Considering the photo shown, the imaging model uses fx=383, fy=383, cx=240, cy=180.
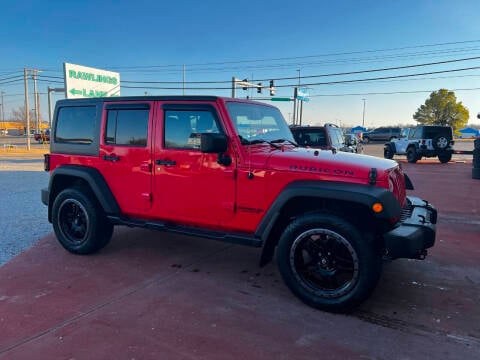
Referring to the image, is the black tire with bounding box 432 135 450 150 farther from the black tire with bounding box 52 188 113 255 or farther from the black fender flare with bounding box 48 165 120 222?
the black fender flare with bounding box 48 165 120 222

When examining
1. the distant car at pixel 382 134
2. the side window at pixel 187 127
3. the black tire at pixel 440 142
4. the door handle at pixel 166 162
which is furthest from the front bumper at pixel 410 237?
the distant car at pixel 382 134

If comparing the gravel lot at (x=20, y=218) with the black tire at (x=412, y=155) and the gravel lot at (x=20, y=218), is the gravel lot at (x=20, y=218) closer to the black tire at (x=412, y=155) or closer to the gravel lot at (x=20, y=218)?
the gravel lot at (x=20, y=218)

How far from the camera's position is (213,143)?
3732 millimetres

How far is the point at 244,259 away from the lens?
5.03m

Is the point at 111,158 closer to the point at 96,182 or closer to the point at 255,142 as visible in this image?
the point at 96,182

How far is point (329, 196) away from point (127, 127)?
262 centimetres

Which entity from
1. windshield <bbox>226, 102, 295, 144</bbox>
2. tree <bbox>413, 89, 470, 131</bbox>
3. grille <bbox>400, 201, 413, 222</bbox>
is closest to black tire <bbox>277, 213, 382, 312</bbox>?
grille <bbox>400, 201, 413, 222</bbox>

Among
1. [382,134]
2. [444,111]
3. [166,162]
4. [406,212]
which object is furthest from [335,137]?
[444,111]

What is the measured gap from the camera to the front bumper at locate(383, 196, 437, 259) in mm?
3309

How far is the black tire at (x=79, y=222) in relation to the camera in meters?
4.95

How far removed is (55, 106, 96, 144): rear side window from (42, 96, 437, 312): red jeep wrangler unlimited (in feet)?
0.05

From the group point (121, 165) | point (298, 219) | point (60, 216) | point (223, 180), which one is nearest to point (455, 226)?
point (298, 219)

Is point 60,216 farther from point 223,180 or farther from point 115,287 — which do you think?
point 223,180

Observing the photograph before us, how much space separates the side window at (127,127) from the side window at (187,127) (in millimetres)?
333
